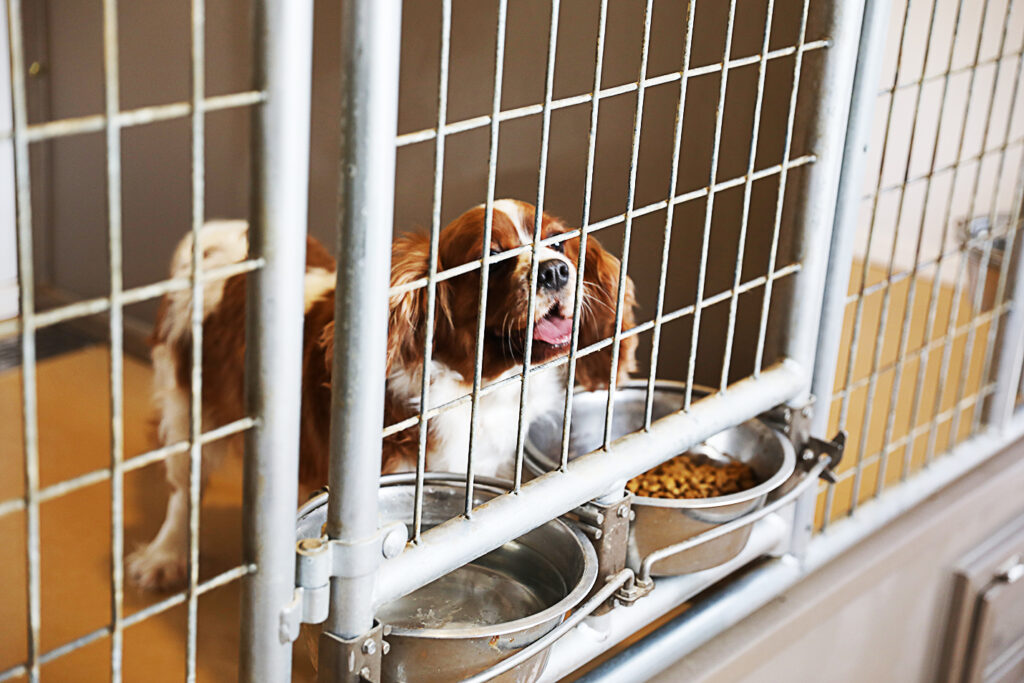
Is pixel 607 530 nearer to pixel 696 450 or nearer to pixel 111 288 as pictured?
pixel 696 450

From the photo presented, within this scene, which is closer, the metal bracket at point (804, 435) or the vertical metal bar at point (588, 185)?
the vertical metal bar at point (588, 185)

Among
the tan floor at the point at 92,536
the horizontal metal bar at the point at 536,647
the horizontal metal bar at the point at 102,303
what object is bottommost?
the tan floor at the point at 92,536

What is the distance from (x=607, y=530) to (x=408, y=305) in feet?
1.23

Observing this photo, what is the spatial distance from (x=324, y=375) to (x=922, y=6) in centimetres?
289

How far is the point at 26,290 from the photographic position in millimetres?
607

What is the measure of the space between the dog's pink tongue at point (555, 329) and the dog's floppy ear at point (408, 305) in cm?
12

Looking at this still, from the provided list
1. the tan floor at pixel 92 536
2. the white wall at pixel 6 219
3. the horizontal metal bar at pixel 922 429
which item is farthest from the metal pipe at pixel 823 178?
the white wall at pixel 6 219

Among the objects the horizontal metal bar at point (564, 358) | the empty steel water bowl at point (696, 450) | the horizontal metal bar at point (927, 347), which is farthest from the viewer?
the horizontal metal bar at point (927, 347)

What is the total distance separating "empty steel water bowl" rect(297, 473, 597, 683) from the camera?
3.13ft

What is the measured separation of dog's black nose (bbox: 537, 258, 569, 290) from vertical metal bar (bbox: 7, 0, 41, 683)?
0.72 meters

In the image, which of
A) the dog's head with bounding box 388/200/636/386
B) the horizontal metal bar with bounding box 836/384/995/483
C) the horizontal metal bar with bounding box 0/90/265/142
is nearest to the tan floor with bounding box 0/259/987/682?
the horizontal metal bar with bounding box 836/384/995/483

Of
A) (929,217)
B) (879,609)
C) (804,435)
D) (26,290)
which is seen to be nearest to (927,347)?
(804,435)

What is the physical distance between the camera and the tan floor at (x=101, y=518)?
1840 millimetres

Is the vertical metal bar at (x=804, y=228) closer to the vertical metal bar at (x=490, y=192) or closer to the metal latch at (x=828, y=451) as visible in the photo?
the metal latch at (x=828, y=451)
